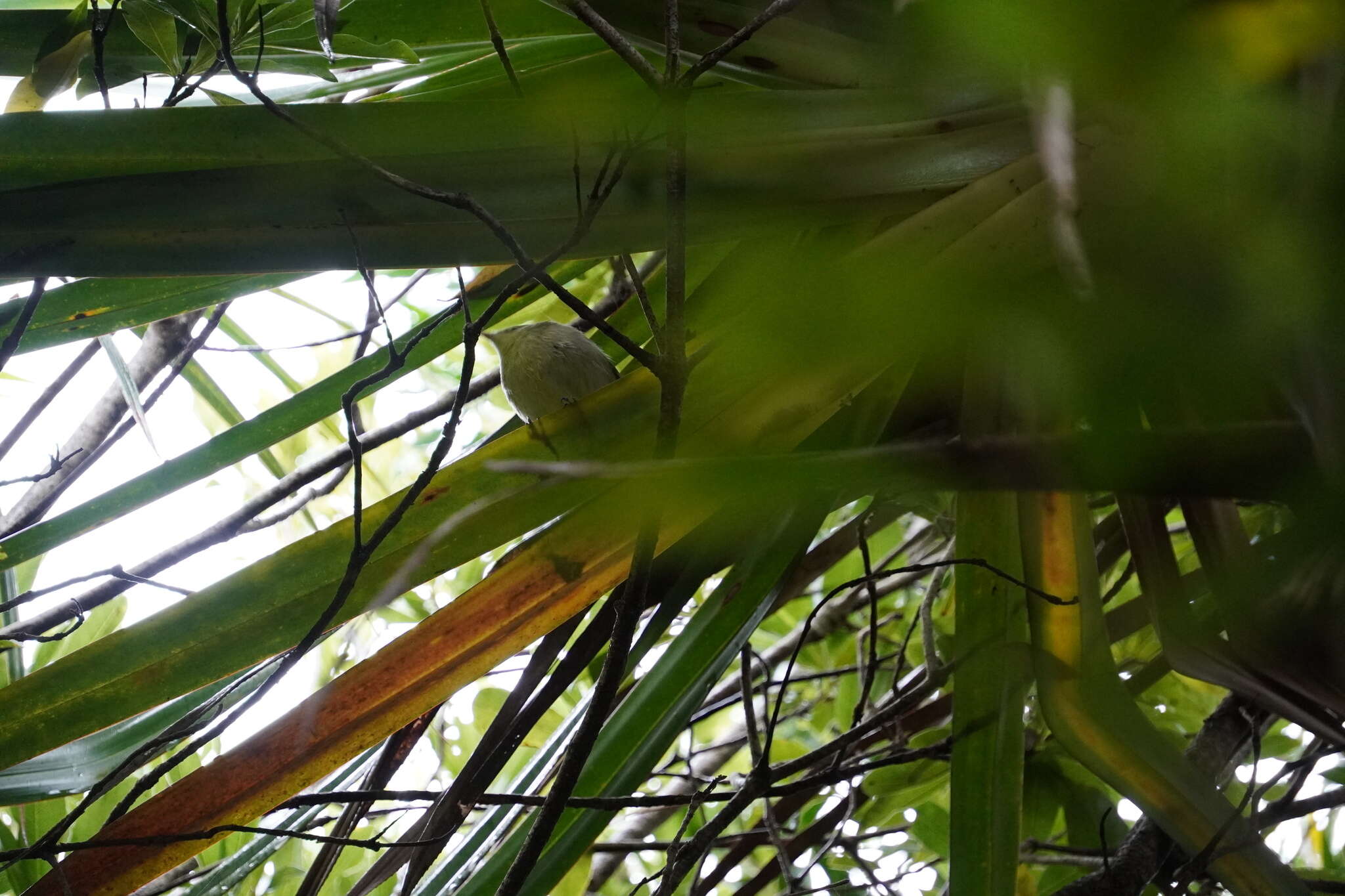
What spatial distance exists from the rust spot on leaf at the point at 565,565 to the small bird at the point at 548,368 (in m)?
0.43

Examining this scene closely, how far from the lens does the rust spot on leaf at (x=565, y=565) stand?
819mm

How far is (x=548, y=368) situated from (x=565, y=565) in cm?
47

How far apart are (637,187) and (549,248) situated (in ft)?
0.29

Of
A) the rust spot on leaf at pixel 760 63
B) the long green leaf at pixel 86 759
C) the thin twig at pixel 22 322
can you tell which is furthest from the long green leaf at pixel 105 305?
the rust spot on leaf at pixel 760 63

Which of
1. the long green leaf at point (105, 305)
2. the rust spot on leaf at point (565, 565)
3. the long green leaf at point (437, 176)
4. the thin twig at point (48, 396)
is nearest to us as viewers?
the long green leaf at point (437, 176)

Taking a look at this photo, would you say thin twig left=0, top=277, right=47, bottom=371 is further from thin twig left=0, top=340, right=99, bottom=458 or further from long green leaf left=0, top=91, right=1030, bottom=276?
thin twig left=0, top=340, right=99, bottom=458

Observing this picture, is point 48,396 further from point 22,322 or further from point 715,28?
point 715,28

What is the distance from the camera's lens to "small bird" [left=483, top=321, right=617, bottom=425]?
1.25m

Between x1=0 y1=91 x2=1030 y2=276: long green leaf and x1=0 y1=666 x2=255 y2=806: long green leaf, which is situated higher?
x1=0 y1=91 x2=1030 y2=276: long green leaf

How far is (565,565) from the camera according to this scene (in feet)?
2.69

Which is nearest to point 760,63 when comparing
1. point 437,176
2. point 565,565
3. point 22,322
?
point 437,176

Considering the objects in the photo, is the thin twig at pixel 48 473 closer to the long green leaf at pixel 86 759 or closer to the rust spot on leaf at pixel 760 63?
the long green leaf at pixel 86 759

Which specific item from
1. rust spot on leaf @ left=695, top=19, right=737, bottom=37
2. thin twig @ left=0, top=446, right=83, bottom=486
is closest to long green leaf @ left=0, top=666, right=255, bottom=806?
thin twig @ left=0, top=446, right=83, bottom=486

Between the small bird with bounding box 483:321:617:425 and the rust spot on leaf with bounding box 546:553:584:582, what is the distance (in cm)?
43
